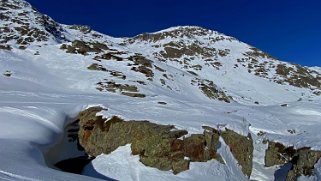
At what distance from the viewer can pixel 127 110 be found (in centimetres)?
1875

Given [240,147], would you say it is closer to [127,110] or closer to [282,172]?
[282,172]

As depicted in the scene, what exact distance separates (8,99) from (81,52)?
20612 mm

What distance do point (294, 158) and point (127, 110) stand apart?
27.7ft

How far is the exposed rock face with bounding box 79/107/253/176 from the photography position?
617 inches

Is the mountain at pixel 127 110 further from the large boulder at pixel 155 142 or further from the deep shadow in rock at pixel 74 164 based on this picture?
the deep shadow in rock at pixel 74 164

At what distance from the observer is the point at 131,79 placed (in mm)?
32906

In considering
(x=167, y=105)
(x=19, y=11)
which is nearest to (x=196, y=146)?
(x=167, y=105)

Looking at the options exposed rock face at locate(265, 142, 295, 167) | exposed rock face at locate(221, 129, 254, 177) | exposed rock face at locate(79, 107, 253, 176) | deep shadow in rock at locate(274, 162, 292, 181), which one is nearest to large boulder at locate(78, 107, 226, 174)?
exposed rock face at locate(79, 107, 253, 176)

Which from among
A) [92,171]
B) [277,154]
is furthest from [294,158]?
[92,171]

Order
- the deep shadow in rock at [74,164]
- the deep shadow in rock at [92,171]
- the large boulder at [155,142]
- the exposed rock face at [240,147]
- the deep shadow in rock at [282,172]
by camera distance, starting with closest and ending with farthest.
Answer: the deep shadow in rock at [92,171] < the deep shadow in rock at [74,164] < the large boulder at [155,142] < the exposed rock face at [240,147] < the deep shadow in rock at [282,172]

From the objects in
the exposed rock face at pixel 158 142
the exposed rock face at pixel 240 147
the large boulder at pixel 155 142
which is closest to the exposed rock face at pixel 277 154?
the exposed rock face at pixel 240 147

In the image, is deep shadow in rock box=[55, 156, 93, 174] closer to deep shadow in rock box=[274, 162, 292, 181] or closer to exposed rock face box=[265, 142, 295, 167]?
deep shadow in rock box=[274, 162, 292, 181]

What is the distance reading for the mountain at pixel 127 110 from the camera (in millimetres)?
14961

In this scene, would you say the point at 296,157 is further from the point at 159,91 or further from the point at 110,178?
the point at 159,91
